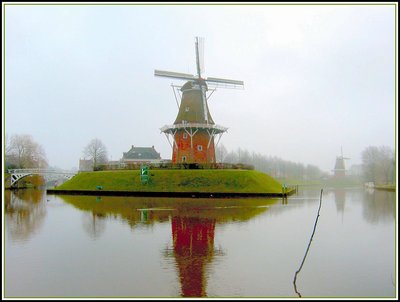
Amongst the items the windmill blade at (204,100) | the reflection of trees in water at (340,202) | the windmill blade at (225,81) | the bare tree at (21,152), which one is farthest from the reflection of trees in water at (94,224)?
the bare tree at (21,152)

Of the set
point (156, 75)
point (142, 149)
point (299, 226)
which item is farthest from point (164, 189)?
point (142, 149)

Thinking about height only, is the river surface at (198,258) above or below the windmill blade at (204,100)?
below

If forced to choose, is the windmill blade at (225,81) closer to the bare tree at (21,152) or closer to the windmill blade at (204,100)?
the windmill blade at (204,100)

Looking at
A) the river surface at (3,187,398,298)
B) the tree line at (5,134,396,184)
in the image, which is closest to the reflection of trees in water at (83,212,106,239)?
the river surface at (3,187,398,298)

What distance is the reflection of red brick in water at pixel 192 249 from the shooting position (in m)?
8.12

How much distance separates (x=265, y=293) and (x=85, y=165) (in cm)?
9257

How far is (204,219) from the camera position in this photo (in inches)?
704

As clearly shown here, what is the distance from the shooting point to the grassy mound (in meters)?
35.2

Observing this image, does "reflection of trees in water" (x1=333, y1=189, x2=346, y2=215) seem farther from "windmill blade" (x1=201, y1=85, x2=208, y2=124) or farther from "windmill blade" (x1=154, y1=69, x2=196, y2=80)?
"windmill blade" (x1=154, y1=69, x2=196, y2=80)

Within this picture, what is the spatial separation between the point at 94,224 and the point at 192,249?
7121 millimetres

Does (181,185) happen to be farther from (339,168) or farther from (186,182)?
(339,168)

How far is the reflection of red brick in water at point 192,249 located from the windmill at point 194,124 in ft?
75.0

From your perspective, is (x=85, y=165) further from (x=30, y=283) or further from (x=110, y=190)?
(x=30, y=283)

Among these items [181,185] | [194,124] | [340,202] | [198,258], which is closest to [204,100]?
[194,124]
